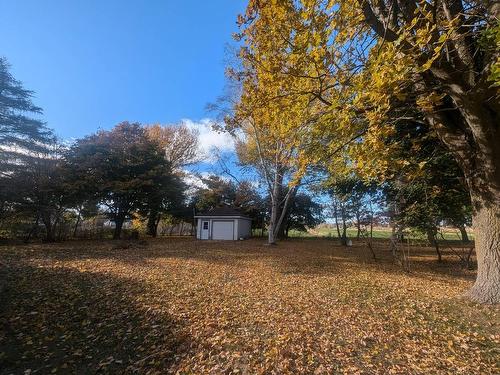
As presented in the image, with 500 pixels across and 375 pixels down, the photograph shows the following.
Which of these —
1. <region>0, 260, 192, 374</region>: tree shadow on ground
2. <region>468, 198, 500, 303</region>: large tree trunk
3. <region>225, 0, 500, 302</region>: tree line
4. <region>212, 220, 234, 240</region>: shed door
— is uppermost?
<region>225, 0, 500, 302</region>: tree line

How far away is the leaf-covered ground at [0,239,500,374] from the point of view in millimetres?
3668

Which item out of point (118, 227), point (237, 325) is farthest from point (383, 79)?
point (118, 227)

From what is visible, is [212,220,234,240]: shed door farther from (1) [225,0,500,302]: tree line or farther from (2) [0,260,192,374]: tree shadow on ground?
(1) [225,0,500,302]: tree line

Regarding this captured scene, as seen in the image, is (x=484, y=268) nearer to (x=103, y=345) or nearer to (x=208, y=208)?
(x=103, y=345)

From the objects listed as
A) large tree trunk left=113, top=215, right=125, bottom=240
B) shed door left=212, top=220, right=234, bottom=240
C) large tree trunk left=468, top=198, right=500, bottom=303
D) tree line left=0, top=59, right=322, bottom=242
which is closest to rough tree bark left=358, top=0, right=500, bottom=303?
large tree trunk left=468, top=198, right=500, bottom=303

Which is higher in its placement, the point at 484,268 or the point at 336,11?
the point at 336,11

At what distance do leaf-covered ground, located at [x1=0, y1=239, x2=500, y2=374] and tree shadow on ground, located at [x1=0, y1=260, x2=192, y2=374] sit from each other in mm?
18

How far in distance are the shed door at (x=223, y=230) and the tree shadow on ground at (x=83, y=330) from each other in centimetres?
1945

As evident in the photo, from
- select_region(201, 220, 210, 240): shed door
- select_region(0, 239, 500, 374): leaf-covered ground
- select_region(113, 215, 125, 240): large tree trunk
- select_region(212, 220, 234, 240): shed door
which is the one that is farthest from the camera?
select_region(201, 220, 210, 240): shed door

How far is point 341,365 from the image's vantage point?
11.6 feet

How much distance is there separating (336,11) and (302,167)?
3.20 meters

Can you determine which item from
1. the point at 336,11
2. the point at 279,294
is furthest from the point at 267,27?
the point at 279,294

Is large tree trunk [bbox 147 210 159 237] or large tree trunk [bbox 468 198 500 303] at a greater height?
large tree trunk [bbox 147 210 159 237]

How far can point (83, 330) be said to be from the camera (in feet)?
15.4
